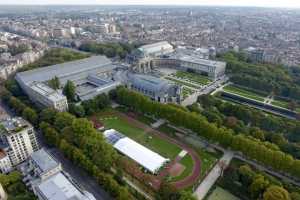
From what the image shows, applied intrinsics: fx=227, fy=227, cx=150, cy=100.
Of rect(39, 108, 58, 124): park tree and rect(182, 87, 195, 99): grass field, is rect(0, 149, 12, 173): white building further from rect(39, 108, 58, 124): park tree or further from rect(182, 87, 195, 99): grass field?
rect(182, 87, 195, 99): grass field

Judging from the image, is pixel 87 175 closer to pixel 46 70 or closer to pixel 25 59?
pixel 46 70

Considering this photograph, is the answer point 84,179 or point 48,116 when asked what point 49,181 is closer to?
point 84,179

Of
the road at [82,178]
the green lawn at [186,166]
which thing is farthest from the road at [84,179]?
the green lawn at [186,166]

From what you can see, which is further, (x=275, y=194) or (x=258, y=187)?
(x=258, y=187)

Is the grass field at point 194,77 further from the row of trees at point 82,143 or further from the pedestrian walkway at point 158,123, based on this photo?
the row of trees at point 82,143

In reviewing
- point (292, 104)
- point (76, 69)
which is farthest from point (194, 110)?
point (76, 69)

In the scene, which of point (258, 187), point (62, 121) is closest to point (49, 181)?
point (62, 121)
